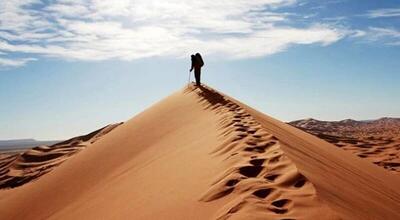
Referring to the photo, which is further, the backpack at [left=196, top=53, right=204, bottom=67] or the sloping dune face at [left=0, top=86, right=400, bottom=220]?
the backpack at [left=196, top=53, right=204, bottom=67]

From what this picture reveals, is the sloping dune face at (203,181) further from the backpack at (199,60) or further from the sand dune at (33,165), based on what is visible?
the sand dune at (33,165)

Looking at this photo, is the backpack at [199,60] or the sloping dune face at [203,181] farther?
the backpack at [199,60]

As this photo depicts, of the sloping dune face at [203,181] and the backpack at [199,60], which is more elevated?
the backpack at [199,60]

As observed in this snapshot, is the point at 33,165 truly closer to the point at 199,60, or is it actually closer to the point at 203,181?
the point at 199,60

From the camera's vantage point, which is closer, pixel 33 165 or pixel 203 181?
pixel 203 181

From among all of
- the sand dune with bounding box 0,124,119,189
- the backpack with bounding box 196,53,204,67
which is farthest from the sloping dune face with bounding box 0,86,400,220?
the sand dune with bounding box 0,124,119,189

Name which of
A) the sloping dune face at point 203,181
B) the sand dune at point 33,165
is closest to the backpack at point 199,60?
the sloping dune face at point 203,181

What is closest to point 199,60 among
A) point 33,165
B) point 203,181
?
point 203,181

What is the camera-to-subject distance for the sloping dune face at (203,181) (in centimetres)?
271

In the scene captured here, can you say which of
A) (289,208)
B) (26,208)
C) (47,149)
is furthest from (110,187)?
(47,149)

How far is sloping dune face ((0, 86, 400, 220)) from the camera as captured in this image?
271 cm

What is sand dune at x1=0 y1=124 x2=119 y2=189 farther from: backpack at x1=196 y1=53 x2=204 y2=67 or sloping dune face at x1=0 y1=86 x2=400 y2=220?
sloping dune face at x1=0 y1=86 x2=400 y2=220

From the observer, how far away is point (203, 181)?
3578 millimetres

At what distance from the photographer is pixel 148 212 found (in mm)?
3312
